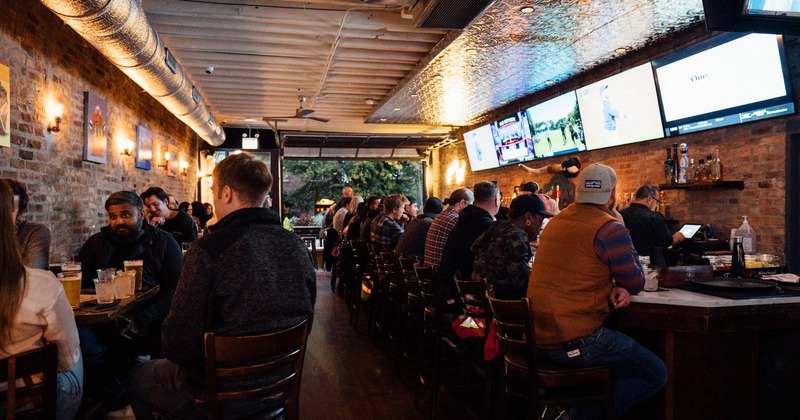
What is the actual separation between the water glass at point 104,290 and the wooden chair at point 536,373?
6.61 feet

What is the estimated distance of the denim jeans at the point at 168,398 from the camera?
86.4 inches

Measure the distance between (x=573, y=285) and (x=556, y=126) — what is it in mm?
6271

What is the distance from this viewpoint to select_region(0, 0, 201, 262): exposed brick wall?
4344 millimetres

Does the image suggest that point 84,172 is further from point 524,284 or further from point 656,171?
point 656,171

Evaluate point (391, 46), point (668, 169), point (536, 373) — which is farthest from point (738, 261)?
point (391, 46)

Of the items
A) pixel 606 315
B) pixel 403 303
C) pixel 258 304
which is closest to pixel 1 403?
pixel 258 304

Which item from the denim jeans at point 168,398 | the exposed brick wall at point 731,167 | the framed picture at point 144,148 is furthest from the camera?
the framed picture at point 144,148

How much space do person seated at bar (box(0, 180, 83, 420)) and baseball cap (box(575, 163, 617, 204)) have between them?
7.69ft

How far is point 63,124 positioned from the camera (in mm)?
5242

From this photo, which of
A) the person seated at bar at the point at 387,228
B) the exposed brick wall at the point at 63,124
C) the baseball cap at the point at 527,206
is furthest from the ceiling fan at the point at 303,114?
the baseball cap at the point at 527,206

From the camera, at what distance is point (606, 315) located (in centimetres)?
260

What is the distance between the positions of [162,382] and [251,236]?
2.65 feet

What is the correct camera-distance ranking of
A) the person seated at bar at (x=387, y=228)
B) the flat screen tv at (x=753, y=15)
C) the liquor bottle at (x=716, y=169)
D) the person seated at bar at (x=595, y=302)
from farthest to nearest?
1. the person seated at bar at (x=387, y=228)
2. the liquor bottle at (x=716, y=169)
3. the flat screen tv at (x=753, y=15)
4. the person seated at bar at (x=595, y=302)

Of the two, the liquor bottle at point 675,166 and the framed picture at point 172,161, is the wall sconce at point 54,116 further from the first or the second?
the liquor bottle at point 675,166
